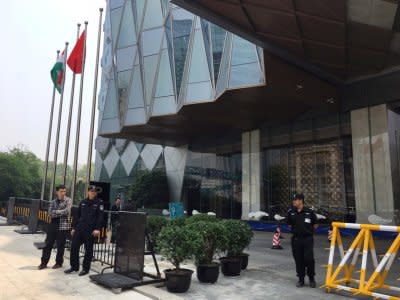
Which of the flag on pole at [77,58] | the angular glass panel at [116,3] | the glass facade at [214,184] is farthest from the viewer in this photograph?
the angular glass panel at [116,3]

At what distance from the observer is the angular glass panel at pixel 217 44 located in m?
19.0

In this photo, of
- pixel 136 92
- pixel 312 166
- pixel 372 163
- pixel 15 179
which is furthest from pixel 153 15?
pixel 15 179

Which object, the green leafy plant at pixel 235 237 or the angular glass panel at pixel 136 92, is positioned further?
the angular glass panel at pixel 136 92

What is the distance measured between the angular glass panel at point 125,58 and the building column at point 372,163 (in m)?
15.6

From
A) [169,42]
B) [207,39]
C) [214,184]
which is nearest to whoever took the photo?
[207,39]

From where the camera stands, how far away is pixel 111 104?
2697 cm

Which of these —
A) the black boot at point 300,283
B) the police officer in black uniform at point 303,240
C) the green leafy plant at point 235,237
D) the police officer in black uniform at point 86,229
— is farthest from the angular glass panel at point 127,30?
the black boot at point 300,283

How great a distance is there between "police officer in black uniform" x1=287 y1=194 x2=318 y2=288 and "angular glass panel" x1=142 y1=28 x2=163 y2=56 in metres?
18.6

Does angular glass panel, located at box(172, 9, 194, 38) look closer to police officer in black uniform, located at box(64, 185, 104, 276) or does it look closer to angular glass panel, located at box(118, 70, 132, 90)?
angular glass panel, located at box(118, 70, 132, 90)

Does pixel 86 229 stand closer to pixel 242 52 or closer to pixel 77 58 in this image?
pixel 242 52

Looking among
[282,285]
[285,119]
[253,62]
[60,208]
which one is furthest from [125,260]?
[285,119]

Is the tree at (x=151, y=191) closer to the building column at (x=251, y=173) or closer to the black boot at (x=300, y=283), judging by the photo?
the building column at (x=251, y=173)

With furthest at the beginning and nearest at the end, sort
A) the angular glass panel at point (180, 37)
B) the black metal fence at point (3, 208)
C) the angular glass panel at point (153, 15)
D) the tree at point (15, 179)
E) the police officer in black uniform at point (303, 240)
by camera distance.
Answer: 1. the tree at point (15, 179)
2. the black metal fence at point (3, 208)
3. the angular glass panel at point (153, 15)
4. the angular glass panel at point (180, 37)
5. the police officer in black uniform at point (303, 240)

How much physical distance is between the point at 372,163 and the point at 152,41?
50.8ft
